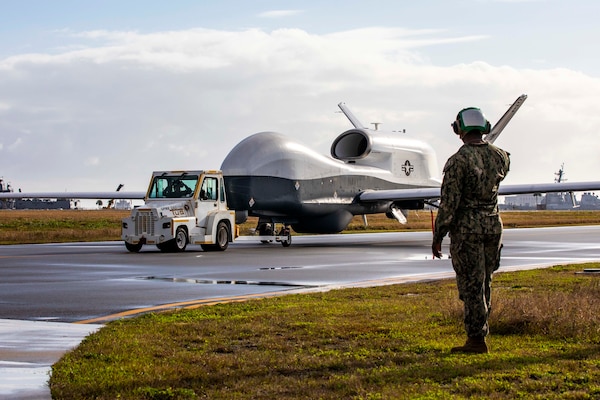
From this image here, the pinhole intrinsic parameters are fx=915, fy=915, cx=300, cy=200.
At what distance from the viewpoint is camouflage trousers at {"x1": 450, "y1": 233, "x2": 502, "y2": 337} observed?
800 cm

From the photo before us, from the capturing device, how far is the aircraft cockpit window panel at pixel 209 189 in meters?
30.2

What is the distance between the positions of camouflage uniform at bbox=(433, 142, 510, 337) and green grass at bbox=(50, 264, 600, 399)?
53cm

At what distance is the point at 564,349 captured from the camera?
330 inches

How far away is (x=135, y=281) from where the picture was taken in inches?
690

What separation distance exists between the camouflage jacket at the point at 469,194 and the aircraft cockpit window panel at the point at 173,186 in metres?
22.4

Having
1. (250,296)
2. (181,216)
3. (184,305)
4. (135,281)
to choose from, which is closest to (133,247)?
(181,216)

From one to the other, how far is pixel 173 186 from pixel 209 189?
1.19m

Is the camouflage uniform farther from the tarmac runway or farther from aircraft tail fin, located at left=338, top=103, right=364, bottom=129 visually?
aircraft tail fin, located at left=338, top=103, right=364, bottom=129

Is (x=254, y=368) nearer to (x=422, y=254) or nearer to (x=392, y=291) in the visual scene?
(x=392, y=291)

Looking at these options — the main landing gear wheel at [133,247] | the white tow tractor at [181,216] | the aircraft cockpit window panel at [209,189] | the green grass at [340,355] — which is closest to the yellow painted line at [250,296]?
the green grass at [340,355]

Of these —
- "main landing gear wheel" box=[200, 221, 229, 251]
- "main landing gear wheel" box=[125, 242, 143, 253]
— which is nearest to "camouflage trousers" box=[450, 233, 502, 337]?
"main landing gear wheel" box=[125, 242, 143, 253]

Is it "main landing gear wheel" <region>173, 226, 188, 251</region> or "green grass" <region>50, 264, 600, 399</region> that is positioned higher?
"main landing gear wheel" <region>173, 226, 188, 251</region>

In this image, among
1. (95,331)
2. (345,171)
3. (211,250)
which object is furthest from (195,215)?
(95,331)

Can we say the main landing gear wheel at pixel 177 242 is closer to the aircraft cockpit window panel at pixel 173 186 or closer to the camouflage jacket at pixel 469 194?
the aircraft cockpit window panel at pixel 173 186
